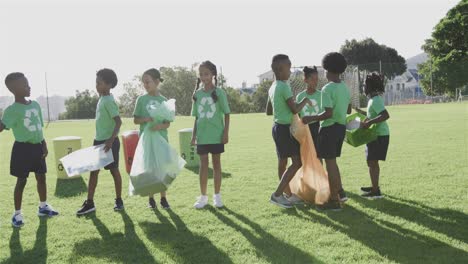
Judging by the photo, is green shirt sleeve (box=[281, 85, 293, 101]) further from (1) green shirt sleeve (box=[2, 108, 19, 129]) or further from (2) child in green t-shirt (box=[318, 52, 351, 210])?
(1) green shirt sleeve (box=[2, 108, 19, 129])

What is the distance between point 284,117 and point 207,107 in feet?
3.06

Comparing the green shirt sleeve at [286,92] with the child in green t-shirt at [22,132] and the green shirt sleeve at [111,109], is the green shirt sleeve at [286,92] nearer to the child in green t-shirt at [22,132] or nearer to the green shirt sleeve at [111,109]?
the green shirt sleeve at [111,109]

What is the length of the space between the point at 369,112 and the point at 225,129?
72.2 inches

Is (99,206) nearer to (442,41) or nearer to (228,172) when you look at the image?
(228,172)

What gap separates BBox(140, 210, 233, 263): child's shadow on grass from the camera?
3924 mm

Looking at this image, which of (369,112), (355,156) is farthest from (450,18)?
(369,112)

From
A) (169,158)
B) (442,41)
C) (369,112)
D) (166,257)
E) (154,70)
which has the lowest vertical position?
(166,257)

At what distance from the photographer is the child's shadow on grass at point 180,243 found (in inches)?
154

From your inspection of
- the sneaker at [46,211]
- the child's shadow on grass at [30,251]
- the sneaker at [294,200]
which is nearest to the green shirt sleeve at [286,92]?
the sneaker at [294,200]

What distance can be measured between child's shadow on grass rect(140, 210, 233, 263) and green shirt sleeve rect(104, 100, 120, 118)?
4.29 feet

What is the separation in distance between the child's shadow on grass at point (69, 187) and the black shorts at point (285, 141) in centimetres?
333

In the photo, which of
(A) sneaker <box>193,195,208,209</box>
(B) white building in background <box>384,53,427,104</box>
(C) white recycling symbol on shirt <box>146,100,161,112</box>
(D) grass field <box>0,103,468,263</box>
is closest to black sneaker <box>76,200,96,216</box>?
(D) grass field <box>0,103,468,263</box>

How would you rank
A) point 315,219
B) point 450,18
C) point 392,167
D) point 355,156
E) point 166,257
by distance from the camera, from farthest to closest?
1. point 450,18
2. point 355,156
3. point 392,167
4. point 315,219
5. point 166,257

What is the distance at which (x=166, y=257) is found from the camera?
397 cm
